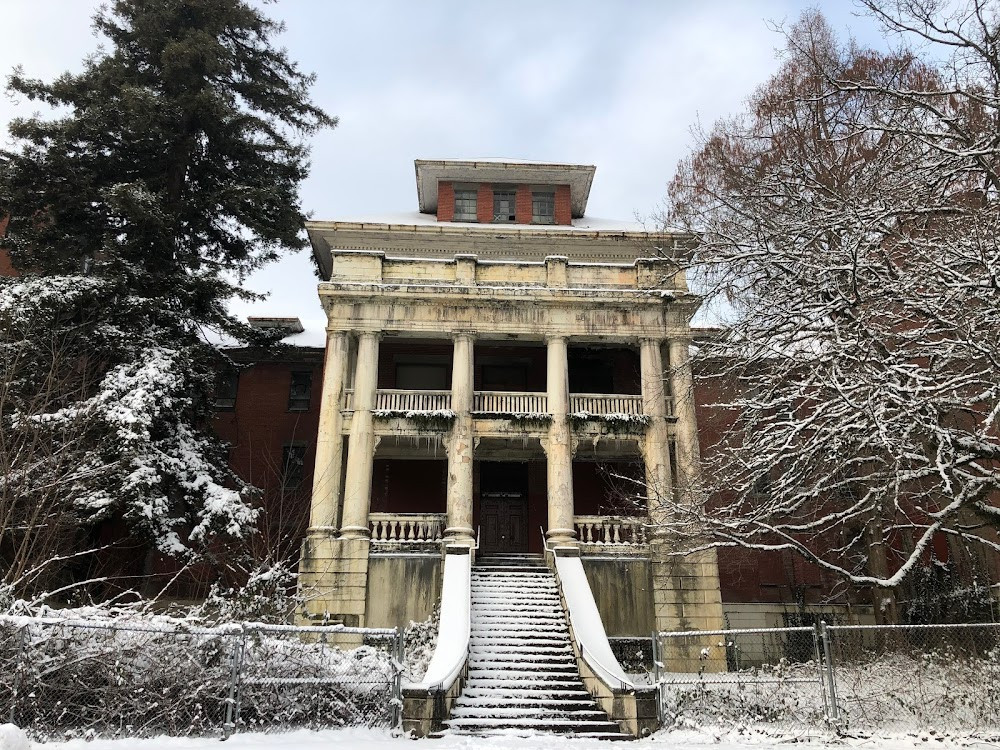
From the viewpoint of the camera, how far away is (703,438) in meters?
27.1

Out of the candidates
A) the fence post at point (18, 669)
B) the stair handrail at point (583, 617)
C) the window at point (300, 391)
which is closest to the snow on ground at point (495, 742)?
the fence post at point (18, 669)

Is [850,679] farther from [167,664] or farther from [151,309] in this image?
[151,309]

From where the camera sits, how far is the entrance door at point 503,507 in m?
25.6

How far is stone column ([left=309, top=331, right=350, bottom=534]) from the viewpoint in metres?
20.9

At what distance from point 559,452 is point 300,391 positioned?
1304 centimetres

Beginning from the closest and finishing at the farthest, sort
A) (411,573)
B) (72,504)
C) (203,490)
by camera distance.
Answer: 1. (72,504)
2. (411,573)
3. (203,490)

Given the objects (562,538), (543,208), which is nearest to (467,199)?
(543,208)

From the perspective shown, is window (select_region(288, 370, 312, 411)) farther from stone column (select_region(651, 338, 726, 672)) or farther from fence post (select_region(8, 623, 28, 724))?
fence post (select_region(8, 623, 28, 724))

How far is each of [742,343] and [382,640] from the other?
11.5 m

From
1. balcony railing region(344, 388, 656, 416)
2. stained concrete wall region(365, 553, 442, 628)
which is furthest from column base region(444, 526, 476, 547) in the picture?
balcony railing region(344, 388, 656, 416)

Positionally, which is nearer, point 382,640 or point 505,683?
point 505,683

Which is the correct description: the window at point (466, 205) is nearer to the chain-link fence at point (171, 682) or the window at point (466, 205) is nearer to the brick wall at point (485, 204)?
the brick wall at point (485, 204)

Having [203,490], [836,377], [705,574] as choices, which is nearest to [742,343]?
[836,377]

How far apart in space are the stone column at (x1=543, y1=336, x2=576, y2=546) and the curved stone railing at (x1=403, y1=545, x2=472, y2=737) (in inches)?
115
